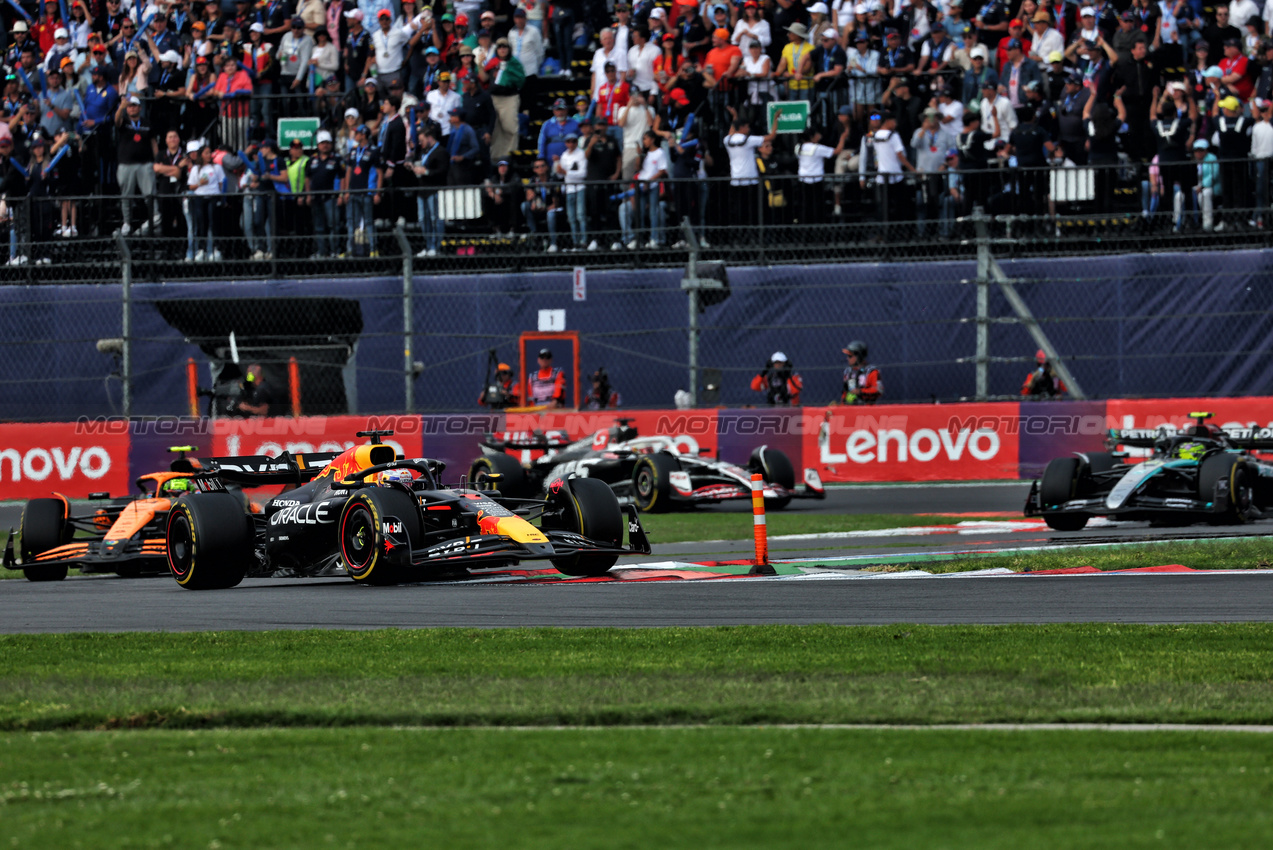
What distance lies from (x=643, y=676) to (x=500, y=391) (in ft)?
48.4

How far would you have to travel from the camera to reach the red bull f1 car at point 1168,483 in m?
15.9

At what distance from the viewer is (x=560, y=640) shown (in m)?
8.83

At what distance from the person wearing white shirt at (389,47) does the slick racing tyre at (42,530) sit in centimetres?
1293

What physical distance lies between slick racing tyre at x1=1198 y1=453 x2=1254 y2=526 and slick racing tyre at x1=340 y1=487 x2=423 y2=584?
7641 millimetres

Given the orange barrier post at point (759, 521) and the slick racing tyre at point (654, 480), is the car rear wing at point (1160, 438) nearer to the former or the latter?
the slick racing tyre at point (654, 480)

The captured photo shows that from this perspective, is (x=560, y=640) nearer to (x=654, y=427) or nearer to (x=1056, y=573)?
(x=1056, y=573)

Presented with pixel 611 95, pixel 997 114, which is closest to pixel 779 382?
pixel 997 114

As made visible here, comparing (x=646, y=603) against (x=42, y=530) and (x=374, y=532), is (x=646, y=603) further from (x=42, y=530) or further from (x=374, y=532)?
(x=42, y=530)

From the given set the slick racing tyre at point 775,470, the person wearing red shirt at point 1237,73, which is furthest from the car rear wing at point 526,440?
the person wearing red shirt at point 1237,73

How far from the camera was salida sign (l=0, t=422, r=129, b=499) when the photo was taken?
22484 mm

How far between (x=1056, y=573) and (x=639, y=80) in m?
13.7

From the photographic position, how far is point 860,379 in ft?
69.6

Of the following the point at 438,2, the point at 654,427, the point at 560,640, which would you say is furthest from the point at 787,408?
the point at 560,640

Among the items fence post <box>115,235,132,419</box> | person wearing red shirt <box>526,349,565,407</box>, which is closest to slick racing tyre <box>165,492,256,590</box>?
fence post <box>115,235,132,419</box>
